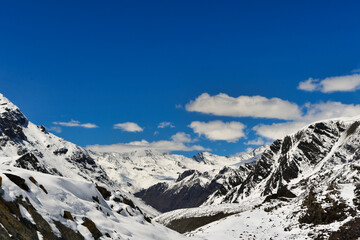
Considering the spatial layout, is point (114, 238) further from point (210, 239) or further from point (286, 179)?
point (286, 179)

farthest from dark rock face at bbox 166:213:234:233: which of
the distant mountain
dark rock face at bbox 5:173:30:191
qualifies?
dark rock face at bbox 5:173:30:191

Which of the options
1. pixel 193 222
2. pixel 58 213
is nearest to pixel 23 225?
pixel 58 213

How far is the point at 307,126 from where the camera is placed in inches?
7402

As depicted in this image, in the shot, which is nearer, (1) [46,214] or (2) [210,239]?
(1) [46,214]

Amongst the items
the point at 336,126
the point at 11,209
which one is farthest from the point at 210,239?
the point at 336,126

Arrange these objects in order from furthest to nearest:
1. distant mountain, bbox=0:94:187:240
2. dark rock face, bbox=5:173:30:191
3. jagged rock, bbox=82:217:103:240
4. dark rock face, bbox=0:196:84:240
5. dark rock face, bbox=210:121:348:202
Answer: dark rock face, bbox=210:121:348:202
jagged rock, bbox=82:217:103:240
dark rock face, bbox=5:173:30:191
distant mountain, bbox=0:94:187:240
dark rock face, bbox=0:196:84:240

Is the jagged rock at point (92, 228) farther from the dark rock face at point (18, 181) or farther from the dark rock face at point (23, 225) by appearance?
the dark rock face at point (18, 181)

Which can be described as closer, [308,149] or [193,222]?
[193,222]

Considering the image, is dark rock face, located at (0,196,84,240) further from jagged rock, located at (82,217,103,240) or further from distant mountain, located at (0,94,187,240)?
jagged rock, located at (82,217,103,240)

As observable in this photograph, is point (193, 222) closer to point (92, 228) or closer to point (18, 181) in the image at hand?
point (92, 228)

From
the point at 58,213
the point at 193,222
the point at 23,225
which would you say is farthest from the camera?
the point at 193,222

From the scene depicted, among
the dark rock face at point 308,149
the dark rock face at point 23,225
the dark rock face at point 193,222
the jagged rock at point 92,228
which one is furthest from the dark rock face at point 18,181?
the dark rock face at point 308,149

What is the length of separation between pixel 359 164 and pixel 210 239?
2618cm

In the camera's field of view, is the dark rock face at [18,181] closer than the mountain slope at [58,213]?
No
